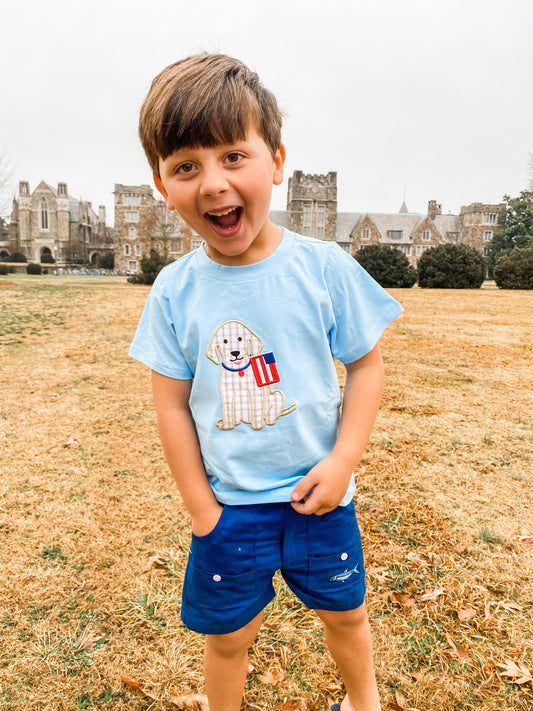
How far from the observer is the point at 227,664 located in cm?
155

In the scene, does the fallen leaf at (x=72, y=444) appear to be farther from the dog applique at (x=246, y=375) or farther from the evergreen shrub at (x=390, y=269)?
the evergreen shrub at (x=390, y=269)

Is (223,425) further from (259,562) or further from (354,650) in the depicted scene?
(354,650)

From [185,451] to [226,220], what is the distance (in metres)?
0.66

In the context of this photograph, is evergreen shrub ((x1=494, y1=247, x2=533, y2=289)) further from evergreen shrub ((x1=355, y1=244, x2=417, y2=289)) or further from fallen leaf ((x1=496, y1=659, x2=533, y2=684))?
fallen leaf ((x1=496, y1=659, x2=533, y2=684))

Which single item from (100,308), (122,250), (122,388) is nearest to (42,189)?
(122,250)

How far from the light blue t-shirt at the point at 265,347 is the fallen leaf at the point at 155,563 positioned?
1.49 m

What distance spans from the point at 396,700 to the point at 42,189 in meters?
76.9

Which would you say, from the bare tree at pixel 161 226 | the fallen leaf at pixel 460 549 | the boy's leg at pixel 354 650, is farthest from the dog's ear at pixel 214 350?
the bare tree at pixel 161 226

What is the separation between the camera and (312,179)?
5347cm

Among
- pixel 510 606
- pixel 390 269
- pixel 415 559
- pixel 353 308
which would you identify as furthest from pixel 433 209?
pixel 353 308

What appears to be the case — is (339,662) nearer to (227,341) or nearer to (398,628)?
(398,628)

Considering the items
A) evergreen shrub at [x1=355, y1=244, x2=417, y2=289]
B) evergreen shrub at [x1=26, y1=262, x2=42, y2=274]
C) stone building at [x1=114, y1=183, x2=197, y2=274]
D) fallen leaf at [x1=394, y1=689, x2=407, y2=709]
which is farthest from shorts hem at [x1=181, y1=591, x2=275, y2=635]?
stone building at [x1=114, y1=183, x2=197, y2=274]

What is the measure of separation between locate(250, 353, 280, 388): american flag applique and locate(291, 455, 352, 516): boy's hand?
10.6 inches

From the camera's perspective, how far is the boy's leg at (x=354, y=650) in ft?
5.05
